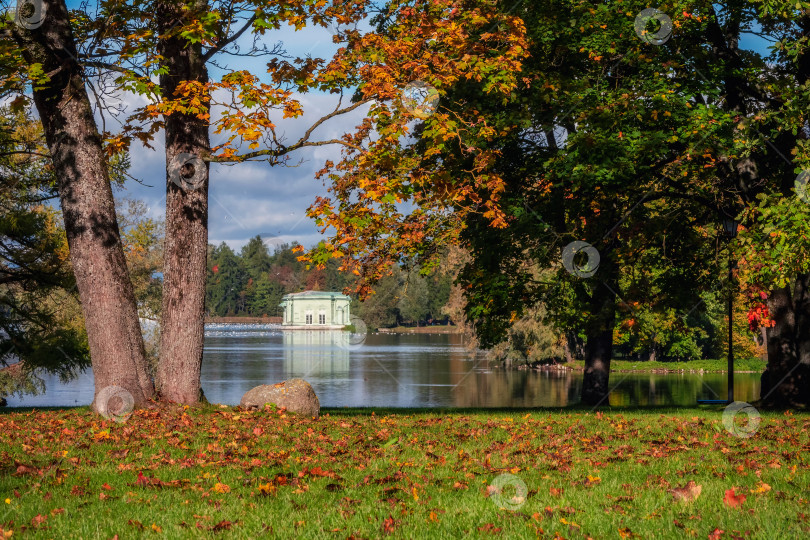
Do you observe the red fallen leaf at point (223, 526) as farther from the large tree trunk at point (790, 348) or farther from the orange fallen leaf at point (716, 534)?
the large tree trunk at point (790, 348)

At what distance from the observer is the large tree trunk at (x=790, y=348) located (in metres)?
16.7

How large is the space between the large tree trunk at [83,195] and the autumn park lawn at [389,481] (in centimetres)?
139

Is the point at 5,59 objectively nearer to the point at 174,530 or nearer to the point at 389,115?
the point at 389,115

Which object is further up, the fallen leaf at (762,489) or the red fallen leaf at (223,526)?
the red fallen leaf at (223,526)

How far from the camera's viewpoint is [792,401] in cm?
1655

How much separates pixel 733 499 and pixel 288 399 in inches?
324

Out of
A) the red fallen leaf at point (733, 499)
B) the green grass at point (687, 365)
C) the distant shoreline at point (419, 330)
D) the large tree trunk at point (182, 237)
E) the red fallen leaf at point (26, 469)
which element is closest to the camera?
the red fallen leaf at point (733, 499)

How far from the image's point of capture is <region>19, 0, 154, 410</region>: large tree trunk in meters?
11.2

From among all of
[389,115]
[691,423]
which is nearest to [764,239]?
[691,423]

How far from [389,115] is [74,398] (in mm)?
28515

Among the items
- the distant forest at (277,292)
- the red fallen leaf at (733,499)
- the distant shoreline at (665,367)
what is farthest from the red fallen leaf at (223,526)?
the distant forest at (277,292)

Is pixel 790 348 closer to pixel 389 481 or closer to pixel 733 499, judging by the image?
pixel 733 499

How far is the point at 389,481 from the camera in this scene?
6633 millimetres

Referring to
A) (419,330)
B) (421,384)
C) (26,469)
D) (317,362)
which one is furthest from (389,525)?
(419,330)
